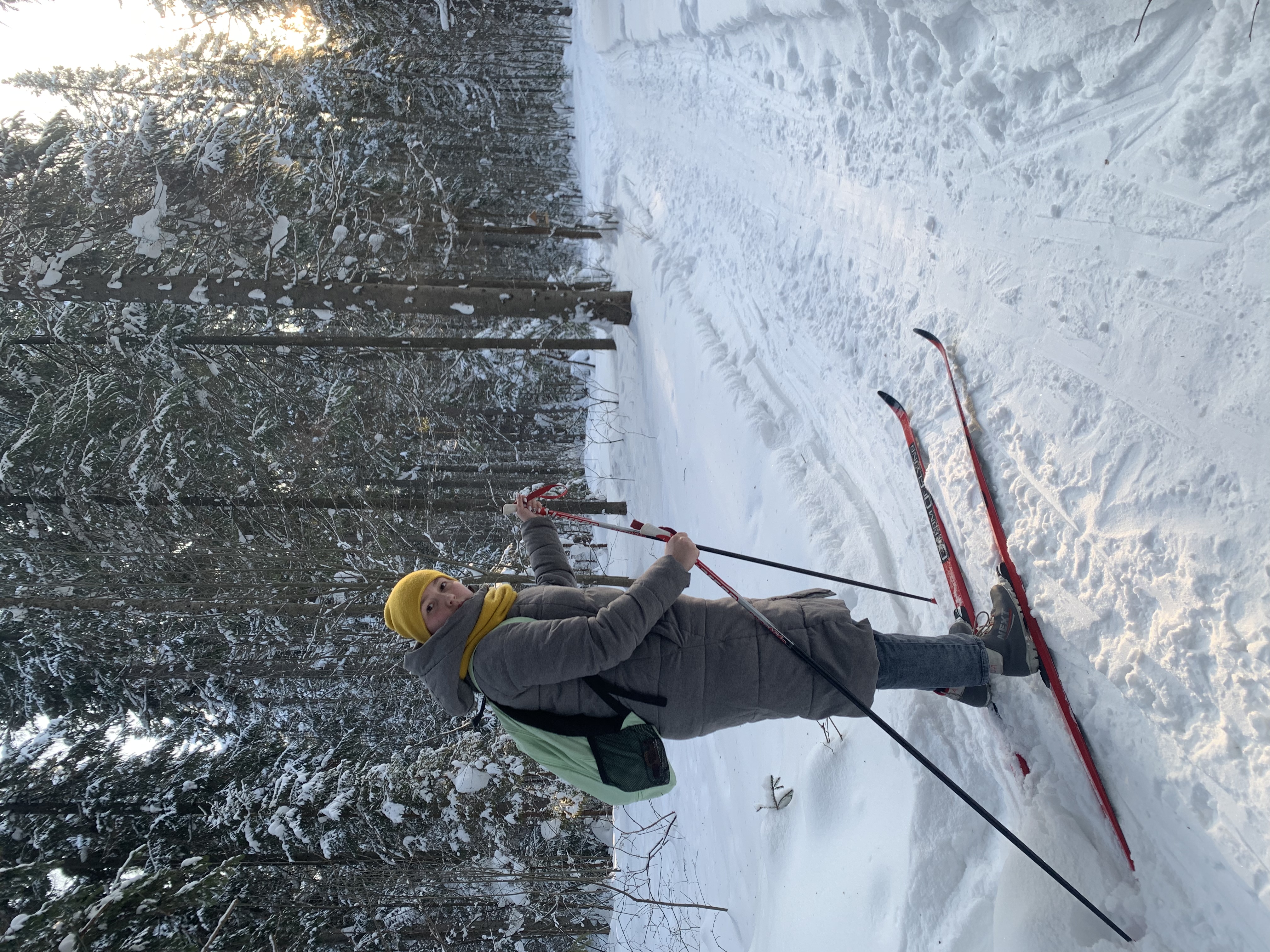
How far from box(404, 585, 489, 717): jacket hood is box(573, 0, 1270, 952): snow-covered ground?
2143 mm

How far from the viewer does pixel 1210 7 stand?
231 cm

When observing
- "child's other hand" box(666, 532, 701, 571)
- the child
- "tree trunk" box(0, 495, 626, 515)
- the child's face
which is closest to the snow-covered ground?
the child

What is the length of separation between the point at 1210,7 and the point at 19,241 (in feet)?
29.0

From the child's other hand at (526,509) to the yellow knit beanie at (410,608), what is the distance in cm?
70

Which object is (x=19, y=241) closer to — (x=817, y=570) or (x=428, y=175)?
(x=428, y=175)

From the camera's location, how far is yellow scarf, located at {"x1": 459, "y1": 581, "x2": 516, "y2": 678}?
2.33 metres

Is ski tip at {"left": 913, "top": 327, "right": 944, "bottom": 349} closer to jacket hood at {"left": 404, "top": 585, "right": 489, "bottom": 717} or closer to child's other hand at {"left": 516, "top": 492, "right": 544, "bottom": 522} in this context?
child's other hand at {"left": 516, "top": 492, "right": 544, "bottom": 522}

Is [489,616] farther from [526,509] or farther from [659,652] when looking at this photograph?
[526,509]

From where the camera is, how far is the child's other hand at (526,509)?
3.05m

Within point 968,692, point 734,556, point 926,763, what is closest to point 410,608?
point 734,556

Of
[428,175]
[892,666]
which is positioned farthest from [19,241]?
[892,666]

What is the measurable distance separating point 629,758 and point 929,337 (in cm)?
275

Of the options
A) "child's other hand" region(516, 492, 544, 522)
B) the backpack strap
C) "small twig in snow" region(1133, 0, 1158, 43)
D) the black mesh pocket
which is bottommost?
the black mesh pocket

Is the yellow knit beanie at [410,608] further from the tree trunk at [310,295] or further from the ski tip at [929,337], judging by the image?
the tree trunk at [310,295]
